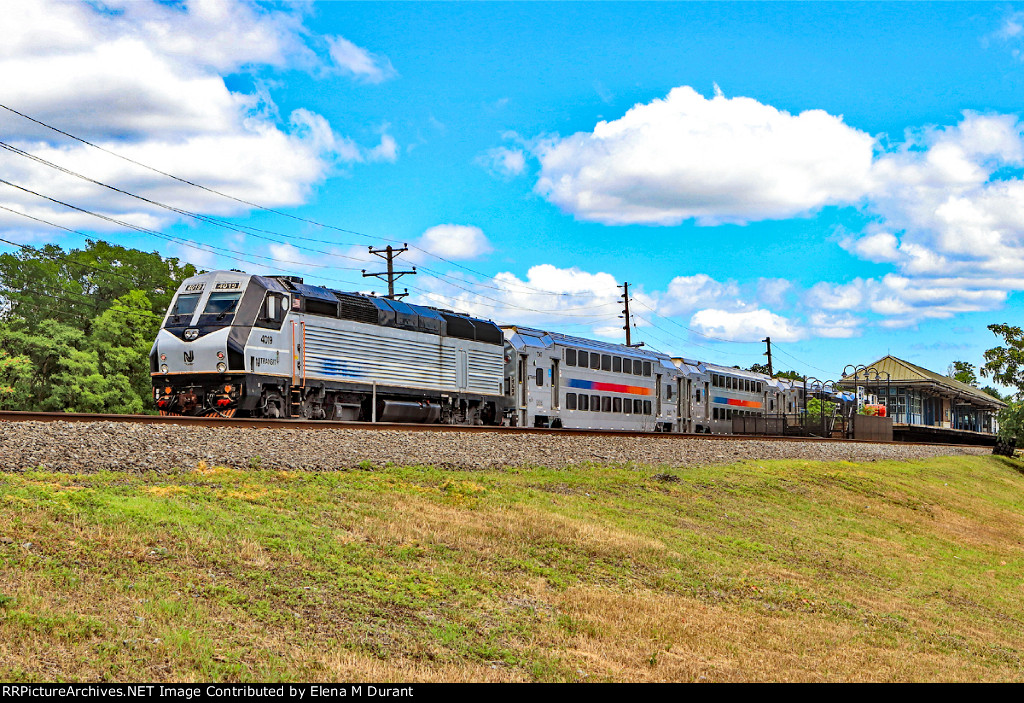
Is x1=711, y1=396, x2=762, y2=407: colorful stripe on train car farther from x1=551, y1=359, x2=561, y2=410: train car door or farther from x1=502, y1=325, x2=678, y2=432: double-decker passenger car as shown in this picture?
x1=551, y1=359, x2=561, y2=410: train car door

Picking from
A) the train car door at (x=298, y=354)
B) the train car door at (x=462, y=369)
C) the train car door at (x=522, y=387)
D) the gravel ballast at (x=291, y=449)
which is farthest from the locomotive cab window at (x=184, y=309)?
the train car door at (x=522, y=387)

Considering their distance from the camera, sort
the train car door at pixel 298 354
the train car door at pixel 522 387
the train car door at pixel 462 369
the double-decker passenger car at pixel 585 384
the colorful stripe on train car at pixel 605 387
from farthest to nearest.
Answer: the colorful stripe on train car at pixel 605 387
the double-decker passenger car at pixel 585 384
the train car door at pixel 522 387
the train car door at pixel 462 369
the train car door at pixel 298 354

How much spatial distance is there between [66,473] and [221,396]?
37.3 feet

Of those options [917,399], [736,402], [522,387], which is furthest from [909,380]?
[522,387]

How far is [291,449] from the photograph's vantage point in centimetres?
1738

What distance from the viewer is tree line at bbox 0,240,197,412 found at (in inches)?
2258

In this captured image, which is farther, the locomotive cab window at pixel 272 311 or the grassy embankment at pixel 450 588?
the locomotive cab window at pixel 272 311

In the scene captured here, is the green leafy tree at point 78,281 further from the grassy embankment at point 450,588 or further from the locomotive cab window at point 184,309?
the grassy embankment at point 450,588

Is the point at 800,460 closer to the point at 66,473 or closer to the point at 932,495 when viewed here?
the point at 932,495

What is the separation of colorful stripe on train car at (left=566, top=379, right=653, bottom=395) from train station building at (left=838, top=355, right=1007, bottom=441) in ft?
105

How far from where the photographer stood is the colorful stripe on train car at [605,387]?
41531mm

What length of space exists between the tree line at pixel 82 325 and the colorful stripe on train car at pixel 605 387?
102ft

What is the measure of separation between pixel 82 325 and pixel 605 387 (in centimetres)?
4085
